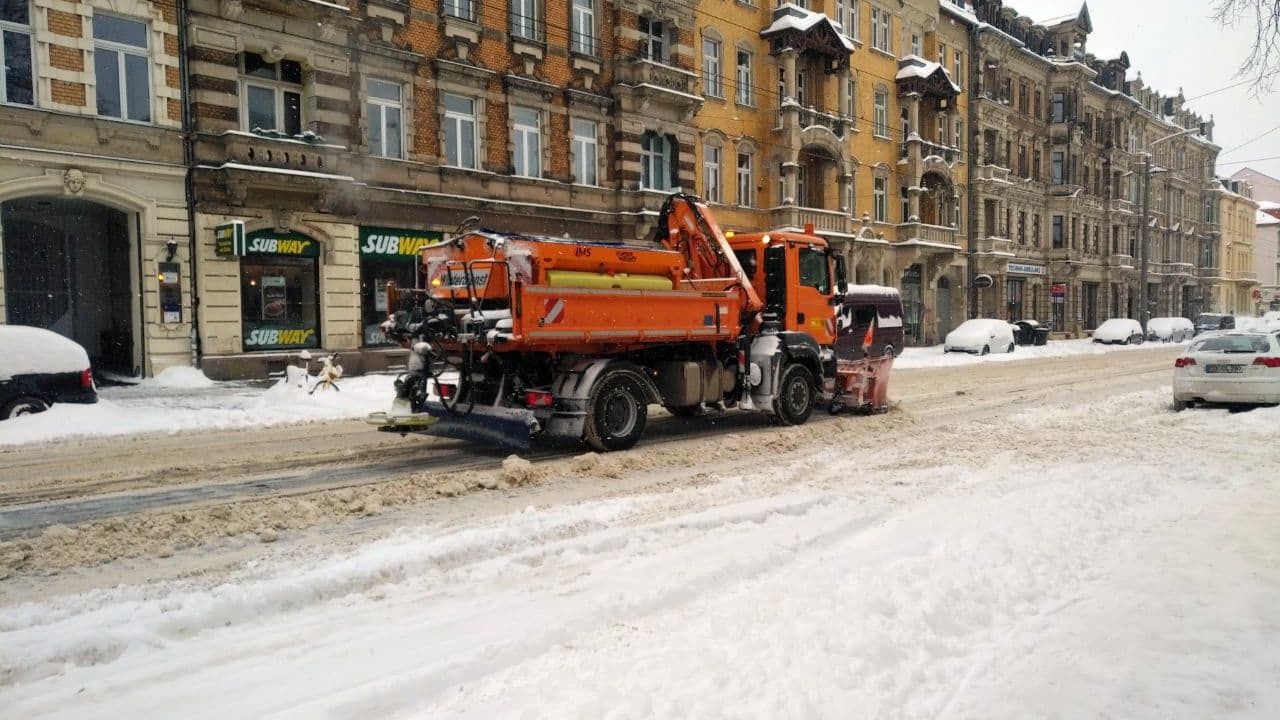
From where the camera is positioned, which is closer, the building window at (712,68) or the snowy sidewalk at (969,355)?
the snowy sidewalk at (969,355)

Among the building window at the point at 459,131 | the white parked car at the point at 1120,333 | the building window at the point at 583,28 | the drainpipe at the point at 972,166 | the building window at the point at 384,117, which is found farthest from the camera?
the drainpipe at the point at 972,166

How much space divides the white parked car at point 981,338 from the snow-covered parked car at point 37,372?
29083 millimetres

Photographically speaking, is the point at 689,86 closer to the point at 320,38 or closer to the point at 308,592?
the point at 320,38

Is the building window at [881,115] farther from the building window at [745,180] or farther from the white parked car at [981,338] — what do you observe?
the white parked car at [981,338]

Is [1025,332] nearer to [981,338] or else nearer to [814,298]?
[981,338]

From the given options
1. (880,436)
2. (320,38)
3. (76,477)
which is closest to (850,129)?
(320,38)

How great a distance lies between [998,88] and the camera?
4388 cm

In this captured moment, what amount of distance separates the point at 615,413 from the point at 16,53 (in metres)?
14.1

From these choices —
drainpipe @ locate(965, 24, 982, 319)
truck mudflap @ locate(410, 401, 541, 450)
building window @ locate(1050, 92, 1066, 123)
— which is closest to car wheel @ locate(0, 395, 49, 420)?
truck mudflap @ locate(410, 401, 541, 450)

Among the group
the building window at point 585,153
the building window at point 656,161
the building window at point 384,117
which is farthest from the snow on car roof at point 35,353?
the building window at point 656,161

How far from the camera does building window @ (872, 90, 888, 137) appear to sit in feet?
117

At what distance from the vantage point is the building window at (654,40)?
25333mm

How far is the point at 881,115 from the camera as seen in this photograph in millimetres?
35906

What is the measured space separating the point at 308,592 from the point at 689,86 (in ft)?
79.1
